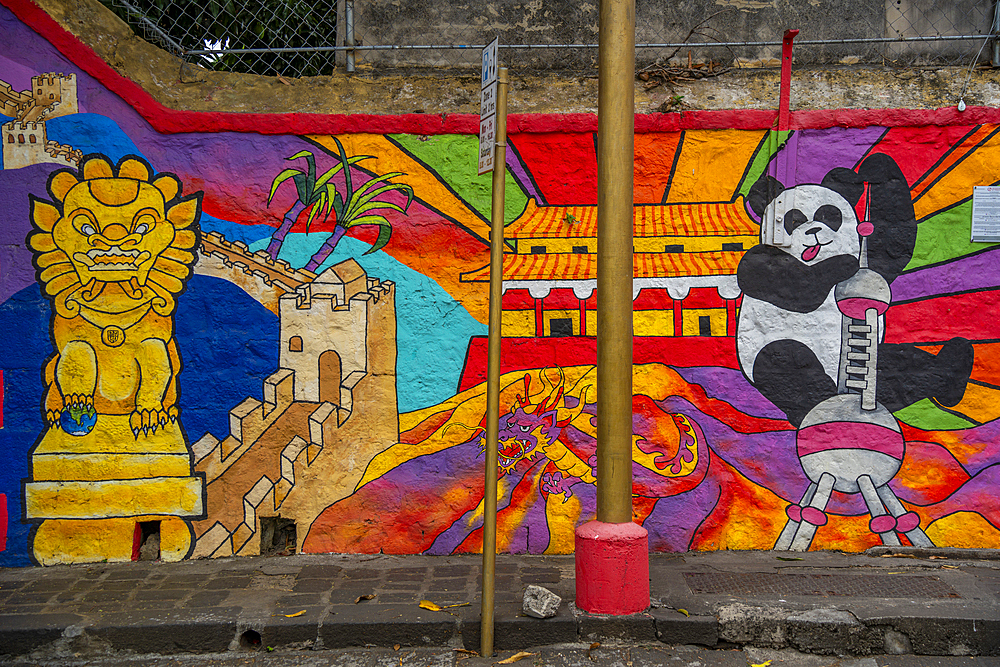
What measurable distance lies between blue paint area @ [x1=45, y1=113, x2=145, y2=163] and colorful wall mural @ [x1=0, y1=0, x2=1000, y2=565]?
2cm

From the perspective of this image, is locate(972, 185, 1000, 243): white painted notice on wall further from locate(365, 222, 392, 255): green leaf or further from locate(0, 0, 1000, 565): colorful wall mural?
locate(365, 222, 392, 255): green leaf

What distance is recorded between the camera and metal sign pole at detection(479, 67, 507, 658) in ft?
11.3

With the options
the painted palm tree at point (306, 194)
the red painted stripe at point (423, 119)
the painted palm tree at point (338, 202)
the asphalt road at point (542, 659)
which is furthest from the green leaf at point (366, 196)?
the asphalt road at point (542, 659)

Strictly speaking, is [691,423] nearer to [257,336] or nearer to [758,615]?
[758,615]

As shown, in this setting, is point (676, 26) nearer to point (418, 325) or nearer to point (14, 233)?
point (418, 325)

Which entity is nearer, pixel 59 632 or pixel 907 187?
pixel 59 632

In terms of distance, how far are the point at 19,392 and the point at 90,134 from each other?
177 centimetres

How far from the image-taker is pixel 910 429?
15.3 feet

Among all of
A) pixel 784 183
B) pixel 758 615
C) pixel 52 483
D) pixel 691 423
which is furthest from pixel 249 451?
pixel 784 183

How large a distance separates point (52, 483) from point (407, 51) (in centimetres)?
378

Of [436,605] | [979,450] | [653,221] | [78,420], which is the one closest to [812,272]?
[653,221]

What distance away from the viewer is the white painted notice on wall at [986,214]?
4676 millimetres

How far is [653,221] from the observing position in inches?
187

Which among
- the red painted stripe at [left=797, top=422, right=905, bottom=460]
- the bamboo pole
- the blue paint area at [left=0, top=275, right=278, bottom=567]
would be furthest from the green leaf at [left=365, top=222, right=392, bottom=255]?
the red painted stripe at [left=797, top=422, right=905, bottom=460]
